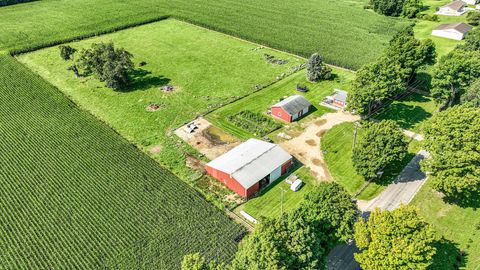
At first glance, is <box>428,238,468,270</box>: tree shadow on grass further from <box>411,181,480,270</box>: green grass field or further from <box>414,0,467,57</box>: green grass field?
<box>414,0,467,57</box>: green grass field

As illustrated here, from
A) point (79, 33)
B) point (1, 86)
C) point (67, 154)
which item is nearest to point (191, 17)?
point (79, 33)

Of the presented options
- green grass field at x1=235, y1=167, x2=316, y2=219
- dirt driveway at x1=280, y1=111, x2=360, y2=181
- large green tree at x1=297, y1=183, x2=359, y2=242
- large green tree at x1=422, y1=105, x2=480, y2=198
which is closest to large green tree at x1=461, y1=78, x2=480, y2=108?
large green tree at x1=422, y1=105, x2=480, y2=198

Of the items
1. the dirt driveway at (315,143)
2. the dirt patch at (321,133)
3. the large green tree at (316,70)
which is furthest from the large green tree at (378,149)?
the large green tree at (316,70)

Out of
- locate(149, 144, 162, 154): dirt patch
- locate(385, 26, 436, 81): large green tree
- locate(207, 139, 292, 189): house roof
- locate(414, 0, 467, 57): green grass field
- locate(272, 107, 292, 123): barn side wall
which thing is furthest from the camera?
locate(414, 0, 467, 57): green grass field

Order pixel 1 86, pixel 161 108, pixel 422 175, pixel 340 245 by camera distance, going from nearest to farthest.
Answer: pixel 340 245
pixel 422 175
pixel 161 108
pixel 1 86

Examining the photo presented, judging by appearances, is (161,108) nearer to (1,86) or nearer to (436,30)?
(1,86)
